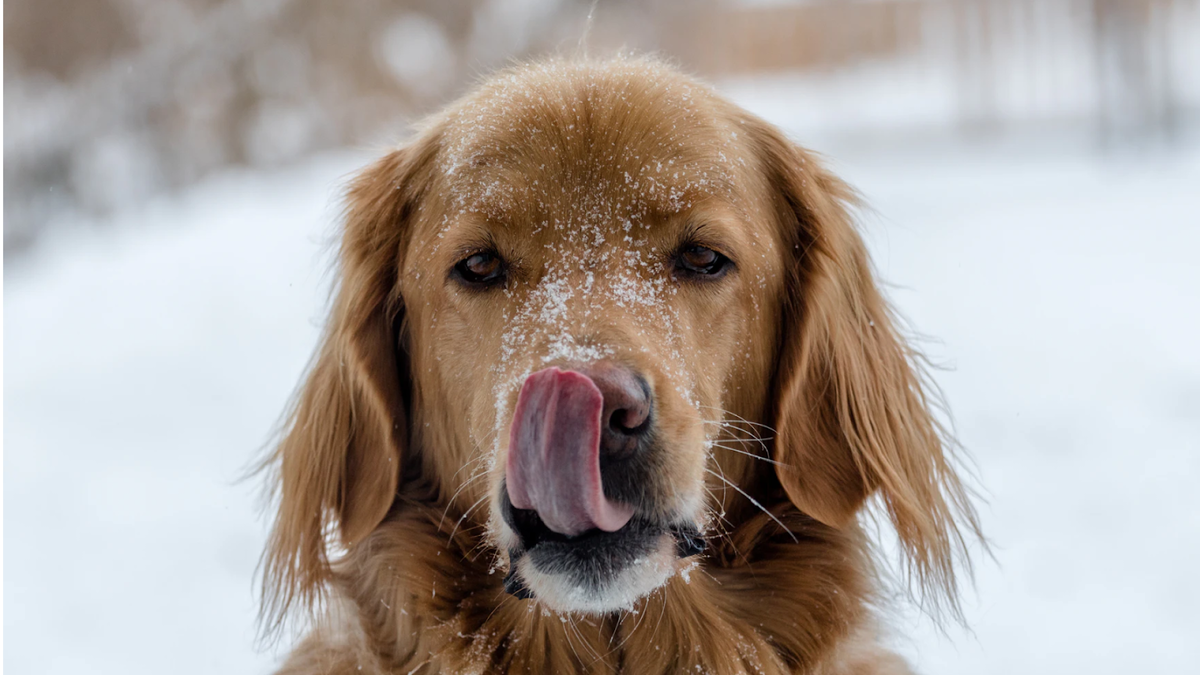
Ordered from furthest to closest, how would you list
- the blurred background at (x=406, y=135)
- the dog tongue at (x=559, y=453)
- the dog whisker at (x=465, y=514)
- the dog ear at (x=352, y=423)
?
the blurred background at (x=406, y=135) < the dog ear at (x=352, y=423) < the dog whisker at (x=465, y=514) < the dog tongue at (x=559, y=453)

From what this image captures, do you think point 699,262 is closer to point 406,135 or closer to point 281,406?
point 406,135

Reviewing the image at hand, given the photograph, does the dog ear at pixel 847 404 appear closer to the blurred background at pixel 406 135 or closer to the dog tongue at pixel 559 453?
the blurred background at pixel 406 135

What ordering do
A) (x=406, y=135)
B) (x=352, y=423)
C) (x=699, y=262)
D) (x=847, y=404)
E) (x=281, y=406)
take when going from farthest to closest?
(x=281, y=406)
(x=406, y=135)
(x=352, y=423)
(x=847, y=404)
(x=699, y=262)

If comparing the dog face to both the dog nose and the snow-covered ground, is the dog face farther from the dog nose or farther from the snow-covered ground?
the snow-covered ground

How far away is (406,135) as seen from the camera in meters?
3.58

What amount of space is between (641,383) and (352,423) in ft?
3.91

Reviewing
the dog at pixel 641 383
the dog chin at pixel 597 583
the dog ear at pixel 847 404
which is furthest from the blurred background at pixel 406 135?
the dog chin at pixel 597 583

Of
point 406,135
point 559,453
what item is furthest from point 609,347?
point 406,135

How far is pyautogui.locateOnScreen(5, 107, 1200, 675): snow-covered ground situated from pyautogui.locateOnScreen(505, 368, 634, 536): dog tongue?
4.84 ft

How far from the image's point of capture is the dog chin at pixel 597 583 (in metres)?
2.23

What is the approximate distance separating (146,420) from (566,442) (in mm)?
5667

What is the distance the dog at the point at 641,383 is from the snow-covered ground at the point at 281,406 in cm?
40

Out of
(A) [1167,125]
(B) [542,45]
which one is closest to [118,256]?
(B) [542,45]

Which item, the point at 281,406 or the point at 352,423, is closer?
the point at 352,423
